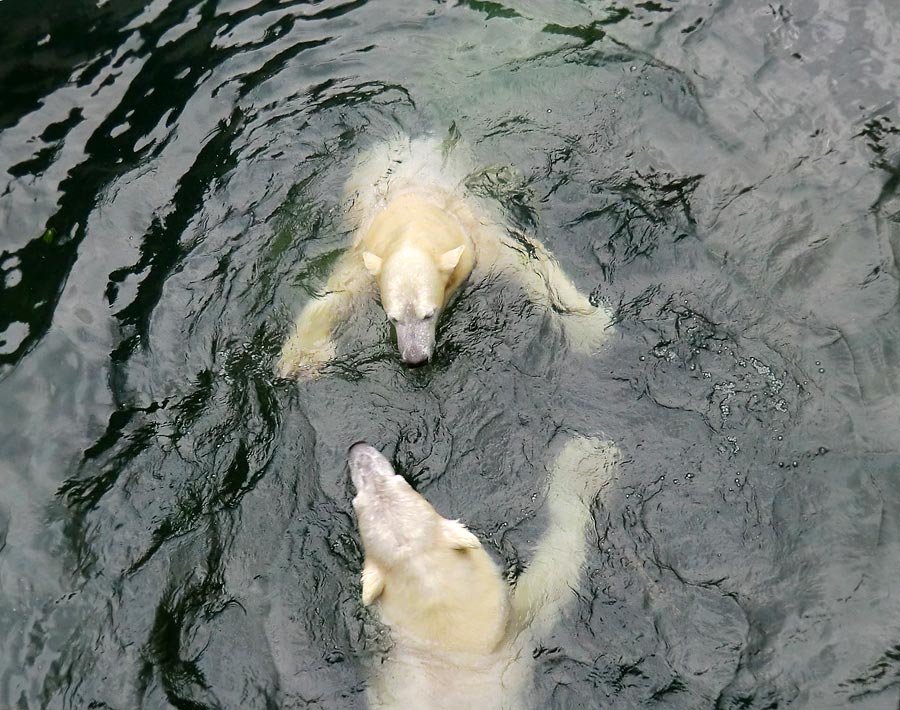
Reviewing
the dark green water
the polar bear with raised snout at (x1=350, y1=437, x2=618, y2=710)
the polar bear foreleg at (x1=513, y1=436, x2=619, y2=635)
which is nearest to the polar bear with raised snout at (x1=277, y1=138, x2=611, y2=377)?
the dark green water

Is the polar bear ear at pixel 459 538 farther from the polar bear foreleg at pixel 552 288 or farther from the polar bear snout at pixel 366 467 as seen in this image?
the polar bear foreleg at pixel 552 288

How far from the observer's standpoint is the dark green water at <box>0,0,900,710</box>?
5184 mm

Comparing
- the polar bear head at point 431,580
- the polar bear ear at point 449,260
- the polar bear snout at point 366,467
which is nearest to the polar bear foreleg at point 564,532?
the polar bear head at point 431,580

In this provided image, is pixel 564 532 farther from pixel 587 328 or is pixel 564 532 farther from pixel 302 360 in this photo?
pixel 302 360

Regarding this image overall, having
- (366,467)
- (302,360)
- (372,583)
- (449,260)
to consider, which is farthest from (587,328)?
(372,583)

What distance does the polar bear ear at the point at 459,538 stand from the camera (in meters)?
4.90

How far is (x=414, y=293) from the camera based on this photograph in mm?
6500

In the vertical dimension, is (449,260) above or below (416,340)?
above

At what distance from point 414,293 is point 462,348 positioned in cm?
55

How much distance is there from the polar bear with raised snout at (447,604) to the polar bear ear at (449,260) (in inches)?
76.5

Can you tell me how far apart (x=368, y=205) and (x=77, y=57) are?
3.73 meters

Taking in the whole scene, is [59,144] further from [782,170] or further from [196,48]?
[782,170]

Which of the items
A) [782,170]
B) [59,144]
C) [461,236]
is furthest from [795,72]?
[59,144]

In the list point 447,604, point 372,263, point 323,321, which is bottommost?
point 447,604
